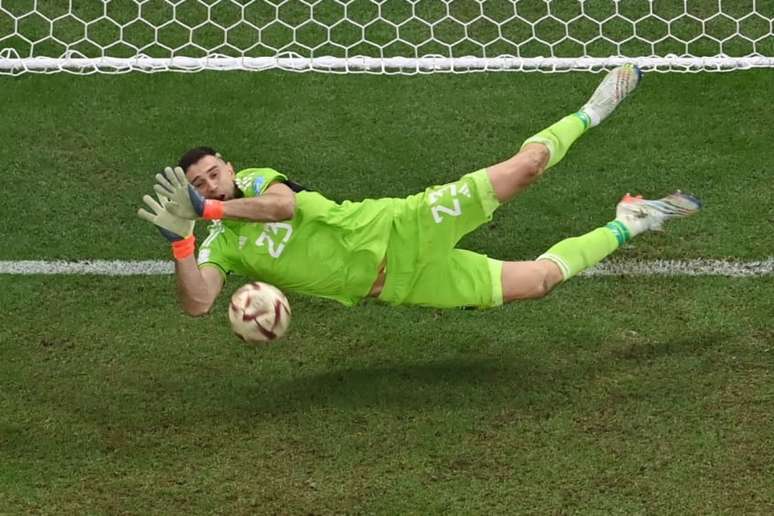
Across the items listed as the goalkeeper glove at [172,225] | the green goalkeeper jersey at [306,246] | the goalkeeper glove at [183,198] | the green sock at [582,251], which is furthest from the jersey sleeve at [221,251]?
the green sock at [582,251]

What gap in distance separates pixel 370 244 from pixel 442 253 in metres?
0.38

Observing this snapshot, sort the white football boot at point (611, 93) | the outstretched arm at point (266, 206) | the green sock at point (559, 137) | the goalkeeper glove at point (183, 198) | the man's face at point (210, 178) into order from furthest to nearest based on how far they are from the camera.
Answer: the white football boot at point (611, 93) → the green sock at point (559, 137) → the man's face at point (210, 178) → the outstretched arm at point (266, 206) → the goalkeeper glove at point (183, 198)

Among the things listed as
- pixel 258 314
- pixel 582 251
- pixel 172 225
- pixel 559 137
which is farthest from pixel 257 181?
pixel 582 251

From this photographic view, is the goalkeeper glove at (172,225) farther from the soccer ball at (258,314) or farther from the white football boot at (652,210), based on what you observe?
the white football boot at (652,210)

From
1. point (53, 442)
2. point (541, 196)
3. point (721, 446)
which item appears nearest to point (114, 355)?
point (53, 442)

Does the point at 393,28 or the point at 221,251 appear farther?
the point at 393,28

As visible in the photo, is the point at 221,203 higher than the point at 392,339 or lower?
higher

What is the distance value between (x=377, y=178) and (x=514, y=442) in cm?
224

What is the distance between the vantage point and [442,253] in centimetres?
577

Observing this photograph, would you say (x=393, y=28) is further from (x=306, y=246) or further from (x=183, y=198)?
(x=183, y=198)

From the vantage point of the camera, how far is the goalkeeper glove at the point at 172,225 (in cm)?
513

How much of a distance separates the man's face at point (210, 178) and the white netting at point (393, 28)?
2504 mm

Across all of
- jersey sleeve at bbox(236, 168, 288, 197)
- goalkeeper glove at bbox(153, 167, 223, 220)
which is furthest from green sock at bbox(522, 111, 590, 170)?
goalkeeper glove at bbox(153, 167, 223, 220)

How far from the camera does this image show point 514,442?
577 cm
